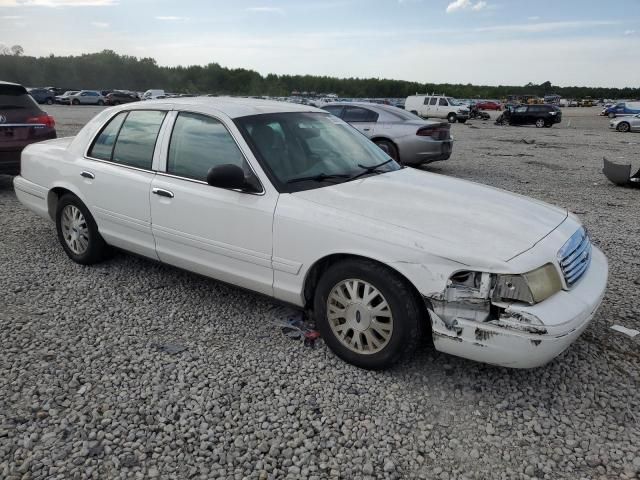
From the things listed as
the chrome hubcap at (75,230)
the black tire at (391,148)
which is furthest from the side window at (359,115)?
the chrome hubcap at (75,230)

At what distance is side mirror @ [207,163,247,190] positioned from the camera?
3229 mm

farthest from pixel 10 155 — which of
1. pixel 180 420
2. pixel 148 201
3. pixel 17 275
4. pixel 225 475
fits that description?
pixel 225 475

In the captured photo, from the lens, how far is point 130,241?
4188 mm

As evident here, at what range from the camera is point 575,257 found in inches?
122

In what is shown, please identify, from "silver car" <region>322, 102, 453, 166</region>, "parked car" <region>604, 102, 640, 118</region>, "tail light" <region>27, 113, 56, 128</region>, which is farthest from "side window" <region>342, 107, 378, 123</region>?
"parked car" <region>604, 102, 640, 118</region>

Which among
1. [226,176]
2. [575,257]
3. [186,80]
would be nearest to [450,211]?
[575,257]

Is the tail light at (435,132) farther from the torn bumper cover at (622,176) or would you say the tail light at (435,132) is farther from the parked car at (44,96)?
the parked car at (44,96)

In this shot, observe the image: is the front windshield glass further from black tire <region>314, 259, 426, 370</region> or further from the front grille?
the front grille

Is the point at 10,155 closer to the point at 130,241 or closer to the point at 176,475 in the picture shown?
the point at 130,241

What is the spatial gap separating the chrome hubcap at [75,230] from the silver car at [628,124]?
29442 millimetres

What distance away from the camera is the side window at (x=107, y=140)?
14.3ft

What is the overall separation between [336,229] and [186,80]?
370 ft

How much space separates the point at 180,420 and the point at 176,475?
1.28 ft

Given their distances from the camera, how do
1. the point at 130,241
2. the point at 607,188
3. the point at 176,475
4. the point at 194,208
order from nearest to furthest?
the point at 176,475
the point at 194,208
the point at 130,241
the point at 607,188
